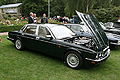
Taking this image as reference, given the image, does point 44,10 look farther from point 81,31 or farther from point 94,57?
point 94,57

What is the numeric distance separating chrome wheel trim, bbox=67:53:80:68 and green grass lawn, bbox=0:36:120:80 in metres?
0.19

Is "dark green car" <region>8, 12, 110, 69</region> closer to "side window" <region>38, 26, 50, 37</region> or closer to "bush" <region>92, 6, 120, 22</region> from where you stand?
"side window" <region>38, 26, 50, 37</region>

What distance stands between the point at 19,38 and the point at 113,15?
20864 mm

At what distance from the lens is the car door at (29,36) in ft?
18.7

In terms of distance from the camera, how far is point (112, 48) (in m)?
7.52

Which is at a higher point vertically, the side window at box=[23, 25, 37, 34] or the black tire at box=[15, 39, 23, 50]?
the side window at box=[23, 25, 37, 34]

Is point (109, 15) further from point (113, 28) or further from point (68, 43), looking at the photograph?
point (68, 43)

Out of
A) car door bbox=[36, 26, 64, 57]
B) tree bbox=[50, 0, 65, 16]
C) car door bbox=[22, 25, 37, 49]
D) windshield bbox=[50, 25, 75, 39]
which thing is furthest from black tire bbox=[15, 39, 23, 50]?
tree bbox=[50, 0, 65, 16]

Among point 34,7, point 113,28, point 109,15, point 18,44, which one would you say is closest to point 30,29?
point 18,44

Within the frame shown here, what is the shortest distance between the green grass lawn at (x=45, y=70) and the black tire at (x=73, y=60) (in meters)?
0.16

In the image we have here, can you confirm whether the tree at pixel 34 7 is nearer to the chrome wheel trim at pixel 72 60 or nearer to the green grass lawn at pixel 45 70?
the green grass lawn at pixel 45 70

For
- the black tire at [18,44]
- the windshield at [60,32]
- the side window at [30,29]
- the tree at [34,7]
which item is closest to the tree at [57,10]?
the tree at [34,7]

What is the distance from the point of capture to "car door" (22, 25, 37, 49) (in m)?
5.71

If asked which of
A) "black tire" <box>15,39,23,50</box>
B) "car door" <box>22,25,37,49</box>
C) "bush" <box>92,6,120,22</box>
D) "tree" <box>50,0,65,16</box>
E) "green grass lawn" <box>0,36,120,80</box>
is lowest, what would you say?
"green grass lawn" <box>0,36,120,80</box>
